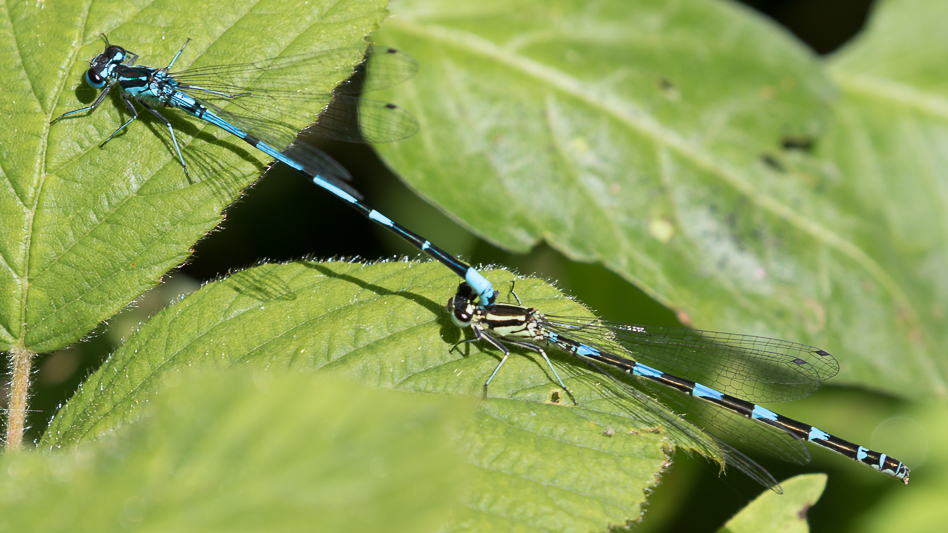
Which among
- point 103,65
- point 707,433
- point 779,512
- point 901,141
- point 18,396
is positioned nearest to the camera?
point 18,396

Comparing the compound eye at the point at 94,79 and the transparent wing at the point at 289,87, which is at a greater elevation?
the compound eye at the point at 94,79

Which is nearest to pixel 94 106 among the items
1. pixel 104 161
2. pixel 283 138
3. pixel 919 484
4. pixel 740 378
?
pixel 104 161

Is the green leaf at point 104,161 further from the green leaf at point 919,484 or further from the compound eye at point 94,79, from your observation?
the green leaf at point 919,484

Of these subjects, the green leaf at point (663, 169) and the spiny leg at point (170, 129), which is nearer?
the spiny leg at point (170, 129)

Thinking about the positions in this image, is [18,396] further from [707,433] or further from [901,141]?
[901,141]

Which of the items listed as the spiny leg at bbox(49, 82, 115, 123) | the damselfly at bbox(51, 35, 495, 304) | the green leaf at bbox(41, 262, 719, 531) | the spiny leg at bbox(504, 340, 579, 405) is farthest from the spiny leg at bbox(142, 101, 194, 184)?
the spiny leg at bbox(504, 340, 579, 405)

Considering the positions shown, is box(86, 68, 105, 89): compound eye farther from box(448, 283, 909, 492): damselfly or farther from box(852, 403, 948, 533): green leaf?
box(852, 403, 948, 533): green leaf

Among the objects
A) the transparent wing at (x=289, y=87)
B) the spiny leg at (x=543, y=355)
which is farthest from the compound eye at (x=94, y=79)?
the spiny leg at (x=543, y=355)
